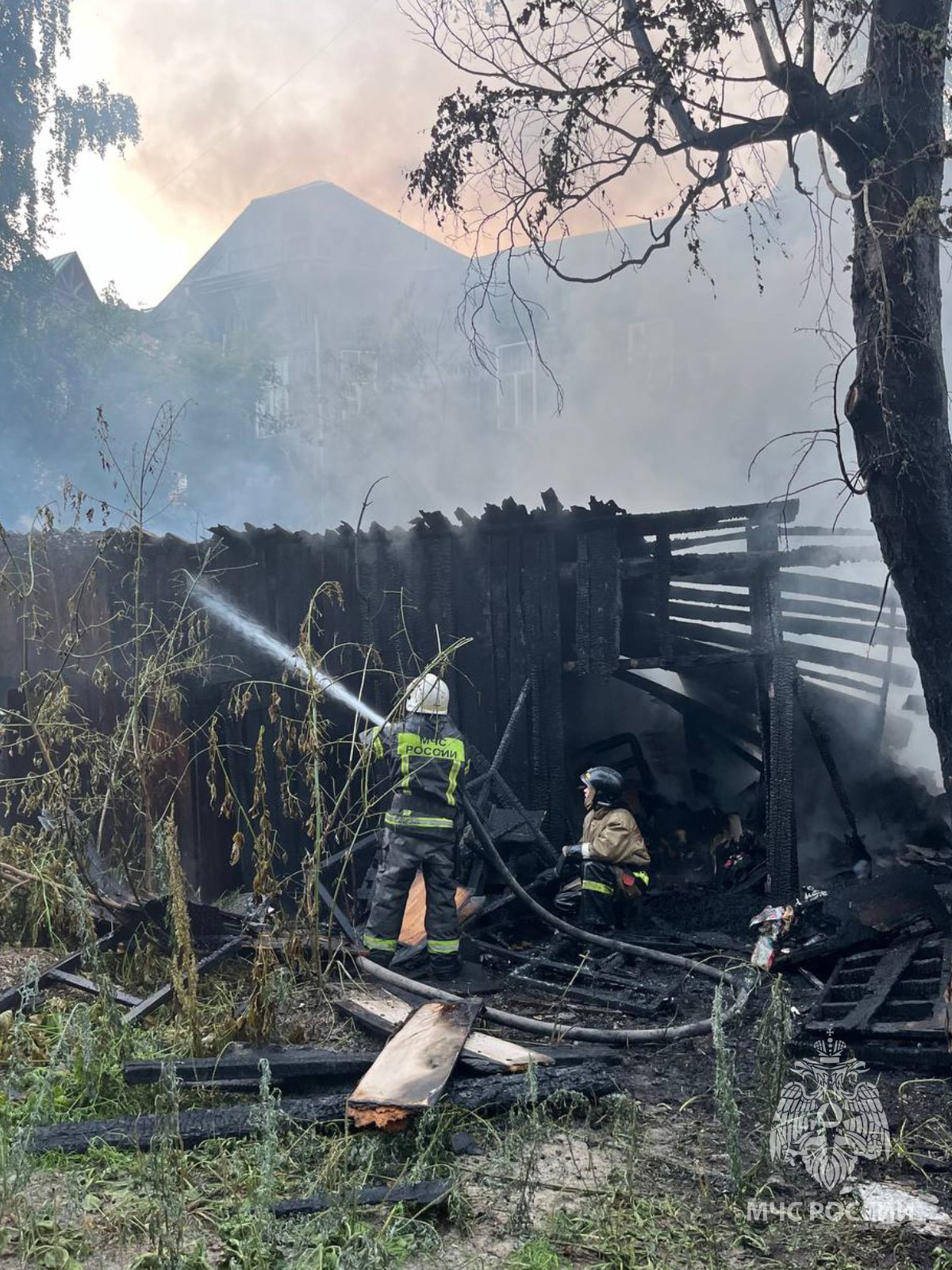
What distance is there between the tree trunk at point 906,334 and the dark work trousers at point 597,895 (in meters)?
2.71

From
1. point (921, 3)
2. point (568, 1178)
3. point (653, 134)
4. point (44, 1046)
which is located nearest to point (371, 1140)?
point (568, 1178)

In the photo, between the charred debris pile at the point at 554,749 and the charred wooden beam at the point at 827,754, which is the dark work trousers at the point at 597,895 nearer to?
the charred debris pile at the point at 554,749

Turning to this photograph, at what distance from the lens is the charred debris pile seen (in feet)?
20.2

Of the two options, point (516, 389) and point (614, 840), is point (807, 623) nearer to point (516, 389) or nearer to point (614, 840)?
point (614, 840)

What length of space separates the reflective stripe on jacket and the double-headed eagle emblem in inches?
103

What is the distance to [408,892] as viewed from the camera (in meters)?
6.49

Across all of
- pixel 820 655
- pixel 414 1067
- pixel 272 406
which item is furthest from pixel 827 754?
pixel 272 406

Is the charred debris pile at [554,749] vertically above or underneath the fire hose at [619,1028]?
above

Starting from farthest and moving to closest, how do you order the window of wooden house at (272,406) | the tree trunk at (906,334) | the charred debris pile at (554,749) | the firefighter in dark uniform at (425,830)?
the window of wooden house at (272,406)
the firefighter in dark uniform at (425,830)
the charred debris pile at (554,749)
the tree trunk at (906,334)

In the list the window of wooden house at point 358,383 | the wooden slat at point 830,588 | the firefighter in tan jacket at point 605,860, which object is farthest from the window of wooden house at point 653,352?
the firefighter in tan jacket at point 605,860

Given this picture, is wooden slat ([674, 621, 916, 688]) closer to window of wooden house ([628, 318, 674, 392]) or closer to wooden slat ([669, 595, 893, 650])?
wooden slat ([669, 595, 893, 650])

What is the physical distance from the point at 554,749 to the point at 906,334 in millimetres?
4471

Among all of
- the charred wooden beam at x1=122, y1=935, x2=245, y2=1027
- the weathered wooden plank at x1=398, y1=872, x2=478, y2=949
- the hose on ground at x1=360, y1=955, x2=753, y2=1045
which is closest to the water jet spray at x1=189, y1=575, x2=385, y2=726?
the weathered wooden plank at x1=398, y1=872, x2=478, y2=949

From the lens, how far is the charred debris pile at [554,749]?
20.2ft
